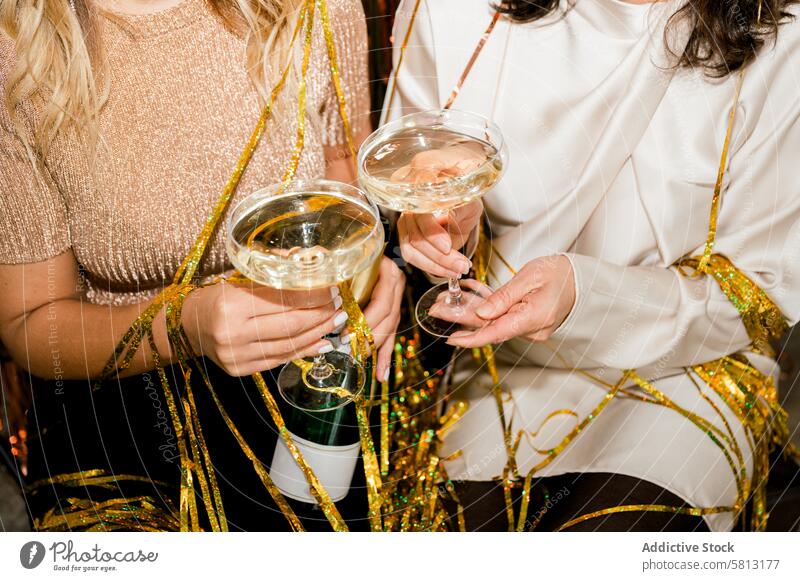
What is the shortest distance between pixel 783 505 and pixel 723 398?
0.14 m

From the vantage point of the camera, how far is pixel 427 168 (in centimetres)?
54

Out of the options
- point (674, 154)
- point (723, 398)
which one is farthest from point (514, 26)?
point (723, 398)

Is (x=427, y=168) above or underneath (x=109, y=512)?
above

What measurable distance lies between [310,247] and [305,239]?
11 millimetres

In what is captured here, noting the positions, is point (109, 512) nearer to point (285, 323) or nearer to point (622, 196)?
point (285, 323)

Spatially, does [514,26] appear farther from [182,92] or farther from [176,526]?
[176,526]

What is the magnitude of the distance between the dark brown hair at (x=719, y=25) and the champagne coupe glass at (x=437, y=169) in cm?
14

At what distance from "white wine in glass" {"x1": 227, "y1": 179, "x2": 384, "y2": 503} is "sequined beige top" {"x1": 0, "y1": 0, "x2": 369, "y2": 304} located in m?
0.09

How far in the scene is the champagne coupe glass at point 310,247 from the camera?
1.62 feet

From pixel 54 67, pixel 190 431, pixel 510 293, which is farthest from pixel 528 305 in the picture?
pixel 54 67

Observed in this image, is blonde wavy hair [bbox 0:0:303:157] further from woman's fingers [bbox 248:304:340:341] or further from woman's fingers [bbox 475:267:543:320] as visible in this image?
woman's fingers [bbox 475:267:543:320]

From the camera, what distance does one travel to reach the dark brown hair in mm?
622

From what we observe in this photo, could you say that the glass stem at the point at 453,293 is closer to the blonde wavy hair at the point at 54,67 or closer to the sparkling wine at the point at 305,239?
the sparkling wine at the point at 305,239

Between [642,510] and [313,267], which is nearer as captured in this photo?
[313,267]
